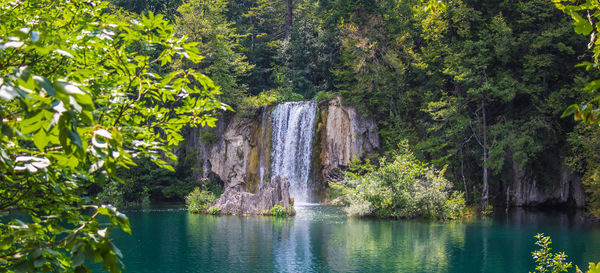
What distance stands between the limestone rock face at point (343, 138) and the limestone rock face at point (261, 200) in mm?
5228

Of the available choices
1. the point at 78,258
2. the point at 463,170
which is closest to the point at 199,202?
the point at 463,170

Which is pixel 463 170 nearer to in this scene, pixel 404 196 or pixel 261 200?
pixel 404 196

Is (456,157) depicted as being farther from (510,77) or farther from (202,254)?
(202,254)

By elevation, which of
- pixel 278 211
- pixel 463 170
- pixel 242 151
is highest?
pixel 242 151

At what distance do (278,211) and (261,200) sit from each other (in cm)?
144

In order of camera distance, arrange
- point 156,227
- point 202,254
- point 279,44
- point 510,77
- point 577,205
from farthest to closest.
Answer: point 279,44 < point 577,205 < point 510,77 < point 156,227 < point 202,254

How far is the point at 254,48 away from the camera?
37.4m

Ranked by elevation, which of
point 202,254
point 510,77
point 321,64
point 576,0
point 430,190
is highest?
point 321,64

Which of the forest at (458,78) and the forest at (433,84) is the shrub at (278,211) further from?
the forest at (458,78)

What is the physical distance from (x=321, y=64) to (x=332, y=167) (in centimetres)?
816

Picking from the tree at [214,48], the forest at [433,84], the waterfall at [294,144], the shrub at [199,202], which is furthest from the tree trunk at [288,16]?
the shrub at [199,202]

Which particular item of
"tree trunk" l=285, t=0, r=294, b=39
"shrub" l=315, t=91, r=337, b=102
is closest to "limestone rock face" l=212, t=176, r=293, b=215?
"shrub" l=315, t=91, r=337, b=102

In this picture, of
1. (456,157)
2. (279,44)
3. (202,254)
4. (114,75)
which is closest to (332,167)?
(456,157)

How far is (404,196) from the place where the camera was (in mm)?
20531
